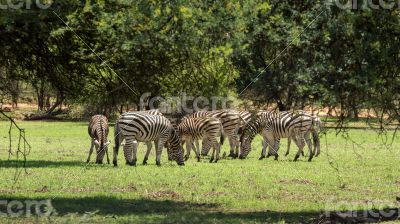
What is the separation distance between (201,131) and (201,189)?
369 inches

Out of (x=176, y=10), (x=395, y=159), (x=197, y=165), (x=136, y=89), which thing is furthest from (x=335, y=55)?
(x=395, y=159)

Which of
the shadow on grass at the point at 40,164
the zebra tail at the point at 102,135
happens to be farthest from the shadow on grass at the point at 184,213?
the zebra tail at the point at 102,135

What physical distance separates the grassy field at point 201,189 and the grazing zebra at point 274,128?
106 cm

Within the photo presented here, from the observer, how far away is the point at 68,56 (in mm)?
16359

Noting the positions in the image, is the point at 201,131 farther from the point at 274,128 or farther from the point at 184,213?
the point at 184,213

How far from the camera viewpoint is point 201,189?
18281 mm

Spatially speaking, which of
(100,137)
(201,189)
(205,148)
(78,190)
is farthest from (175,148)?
(78,190)

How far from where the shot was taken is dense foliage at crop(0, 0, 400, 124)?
1295 cm

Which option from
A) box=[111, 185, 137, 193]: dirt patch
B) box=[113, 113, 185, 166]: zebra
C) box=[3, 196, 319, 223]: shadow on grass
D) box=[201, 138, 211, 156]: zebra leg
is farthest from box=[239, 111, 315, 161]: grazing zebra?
box=[3, 196, 319, 223]: shadow on grass

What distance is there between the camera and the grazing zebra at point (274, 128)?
93.5 ft

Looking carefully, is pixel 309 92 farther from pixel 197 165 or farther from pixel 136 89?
pixel 197 165

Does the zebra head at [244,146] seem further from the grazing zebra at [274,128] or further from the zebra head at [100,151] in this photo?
the zebra head at [100,151]

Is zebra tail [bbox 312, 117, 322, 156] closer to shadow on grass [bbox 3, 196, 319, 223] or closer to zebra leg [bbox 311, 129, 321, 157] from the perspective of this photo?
zebra leg [bbox 311, 129, 321, 157]

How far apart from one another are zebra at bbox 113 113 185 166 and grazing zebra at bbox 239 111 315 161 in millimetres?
3929
